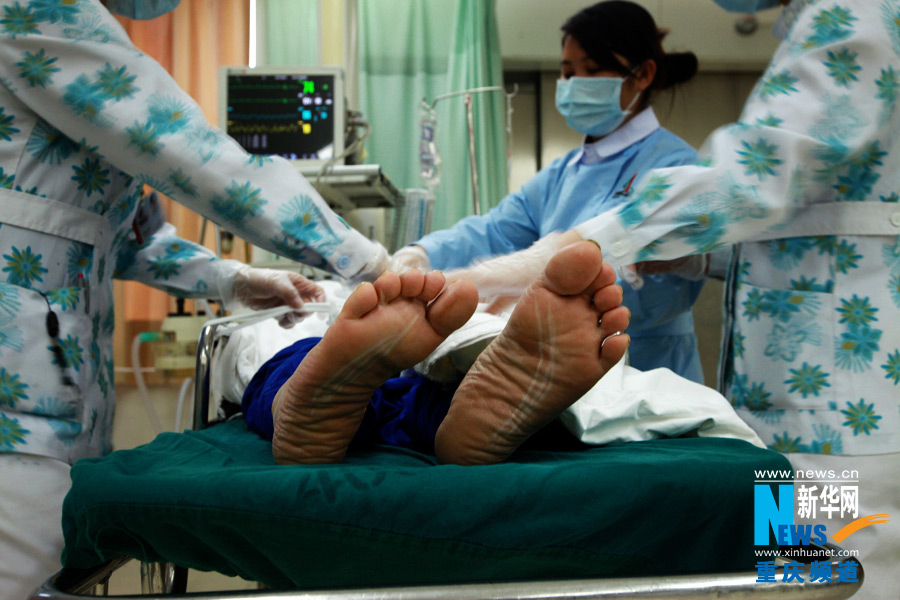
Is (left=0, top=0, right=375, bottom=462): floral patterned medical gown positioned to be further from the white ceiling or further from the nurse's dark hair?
the white ceiling

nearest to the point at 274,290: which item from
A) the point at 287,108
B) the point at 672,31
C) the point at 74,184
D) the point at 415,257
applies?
the point at 415,257

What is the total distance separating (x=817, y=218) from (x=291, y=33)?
236 cm

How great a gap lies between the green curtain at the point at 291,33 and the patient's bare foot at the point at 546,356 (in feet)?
7.84

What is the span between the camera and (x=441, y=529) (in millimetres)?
533

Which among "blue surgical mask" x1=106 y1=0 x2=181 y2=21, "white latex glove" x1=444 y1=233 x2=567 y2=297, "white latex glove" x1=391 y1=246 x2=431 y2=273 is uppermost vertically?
"blue surgical mask" x1=106 y1=0 x2=181 y2=21

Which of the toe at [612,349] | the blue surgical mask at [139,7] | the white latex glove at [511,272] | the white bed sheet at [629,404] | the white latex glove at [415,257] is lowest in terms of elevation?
the white bed sheet at [629,404]

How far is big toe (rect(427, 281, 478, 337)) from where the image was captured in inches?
25.9

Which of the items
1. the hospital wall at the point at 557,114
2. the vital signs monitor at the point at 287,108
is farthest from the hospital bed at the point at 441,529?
the hospital wall at the point at 557,114

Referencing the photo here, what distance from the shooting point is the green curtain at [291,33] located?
9.00 ft

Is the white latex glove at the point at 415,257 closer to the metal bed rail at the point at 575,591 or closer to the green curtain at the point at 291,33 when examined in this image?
the metal bed rail at the point at 575,591

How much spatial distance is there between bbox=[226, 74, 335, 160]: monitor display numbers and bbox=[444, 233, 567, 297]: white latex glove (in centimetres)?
131

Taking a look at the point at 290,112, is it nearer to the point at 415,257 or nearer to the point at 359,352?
the point at 415,257

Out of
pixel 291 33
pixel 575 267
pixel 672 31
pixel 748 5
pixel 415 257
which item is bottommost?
pixel 415 257

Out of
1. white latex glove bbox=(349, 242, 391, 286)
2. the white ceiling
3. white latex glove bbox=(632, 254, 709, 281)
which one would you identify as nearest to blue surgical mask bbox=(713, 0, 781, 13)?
white latex glove bbox=(632, 254, 709, 281)
